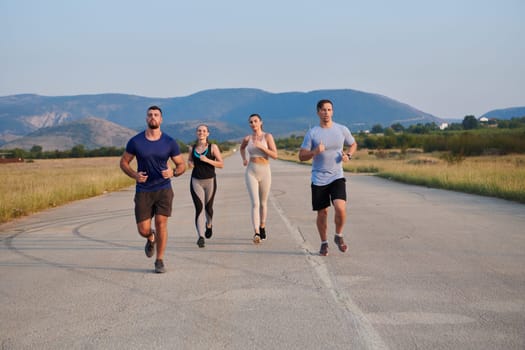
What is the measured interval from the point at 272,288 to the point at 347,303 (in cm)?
96

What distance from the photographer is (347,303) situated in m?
5.52

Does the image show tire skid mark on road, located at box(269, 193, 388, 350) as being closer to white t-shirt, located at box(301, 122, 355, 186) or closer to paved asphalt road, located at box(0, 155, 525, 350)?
paved asphalt road, located at box(0, 155, 525, 350)

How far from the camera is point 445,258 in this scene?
772 cm

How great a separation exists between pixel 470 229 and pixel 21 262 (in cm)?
Answer: 740

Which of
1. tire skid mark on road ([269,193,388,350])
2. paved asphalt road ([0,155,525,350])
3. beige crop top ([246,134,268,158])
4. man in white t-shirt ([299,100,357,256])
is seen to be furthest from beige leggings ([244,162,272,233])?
man in white t-shirt ([299,100,357,256])

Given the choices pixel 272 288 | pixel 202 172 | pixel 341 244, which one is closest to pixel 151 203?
pixel 272 288

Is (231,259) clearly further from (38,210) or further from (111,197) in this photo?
(111,197)

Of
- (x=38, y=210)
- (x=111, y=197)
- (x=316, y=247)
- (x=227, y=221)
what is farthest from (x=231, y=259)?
(x=111, y=197)

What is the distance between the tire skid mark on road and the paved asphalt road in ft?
0.04

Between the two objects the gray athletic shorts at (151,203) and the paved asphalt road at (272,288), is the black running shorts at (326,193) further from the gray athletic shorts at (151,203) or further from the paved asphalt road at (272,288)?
the gray athletic shorts at (151,203)

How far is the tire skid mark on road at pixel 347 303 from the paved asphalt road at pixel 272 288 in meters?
0.01

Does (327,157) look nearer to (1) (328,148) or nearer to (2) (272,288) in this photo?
(1) (328,148)

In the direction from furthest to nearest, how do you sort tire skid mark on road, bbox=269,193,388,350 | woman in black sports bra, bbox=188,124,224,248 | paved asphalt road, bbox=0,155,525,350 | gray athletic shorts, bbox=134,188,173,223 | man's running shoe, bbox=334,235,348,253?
1. woman in black sports bra, bbox=188,124,224,248
2. man's running shoe, bbox=334,235,348,253
3. gray athletic shorts, bbox=134,188,173,223
4. paved asphalt road, bbox=0,155,525,350
5. tire skid mark on road, bbox=269,193,388,350

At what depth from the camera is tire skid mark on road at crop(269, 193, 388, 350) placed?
4402mm
